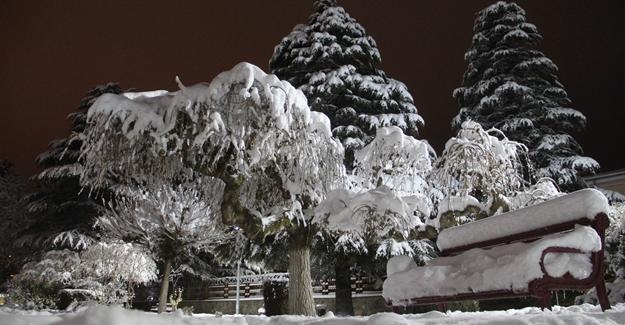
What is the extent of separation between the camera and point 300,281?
8.20m

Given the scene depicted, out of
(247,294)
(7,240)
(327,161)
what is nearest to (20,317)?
(327,161)

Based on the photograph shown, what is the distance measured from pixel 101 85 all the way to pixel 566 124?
59.2 feet

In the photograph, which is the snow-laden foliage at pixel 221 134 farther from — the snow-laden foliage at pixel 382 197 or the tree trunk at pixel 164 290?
the tree trunk at pixel 164 290

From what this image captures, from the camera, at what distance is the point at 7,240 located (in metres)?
25.8

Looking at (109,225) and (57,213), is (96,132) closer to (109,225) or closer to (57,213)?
(109,225)

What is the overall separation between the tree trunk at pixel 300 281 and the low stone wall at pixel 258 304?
8.89 meters

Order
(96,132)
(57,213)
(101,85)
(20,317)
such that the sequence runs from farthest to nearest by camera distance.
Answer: (101,85) → (57,213) → (96,132) → (20,317)

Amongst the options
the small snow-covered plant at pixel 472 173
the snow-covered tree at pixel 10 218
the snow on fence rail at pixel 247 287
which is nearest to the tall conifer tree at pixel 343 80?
the snow on fence rail at pixel 247 287

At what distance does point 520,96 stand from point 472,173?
425 inches

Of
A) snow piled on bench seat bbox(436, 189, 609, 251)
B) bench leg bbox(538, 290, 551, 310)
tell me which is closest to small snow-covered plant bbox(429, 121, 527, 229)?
snow piled on bench seat bbox(436, 189, 609, 251)

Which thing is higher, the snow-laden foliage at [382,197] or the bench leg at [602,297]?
the snow-laden foliage at [382,197]

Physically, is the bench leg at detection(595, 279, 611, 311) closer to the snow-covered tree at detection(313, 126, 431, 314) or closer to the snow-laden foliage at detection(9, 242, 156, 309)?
the snow-covered tree at detection(313, 126, 431, 314)

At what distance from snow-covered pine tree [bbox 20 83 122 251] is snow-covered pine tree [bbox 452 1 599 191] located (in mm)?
14258

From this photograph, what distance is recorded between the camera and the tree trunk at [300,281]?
812 cm
